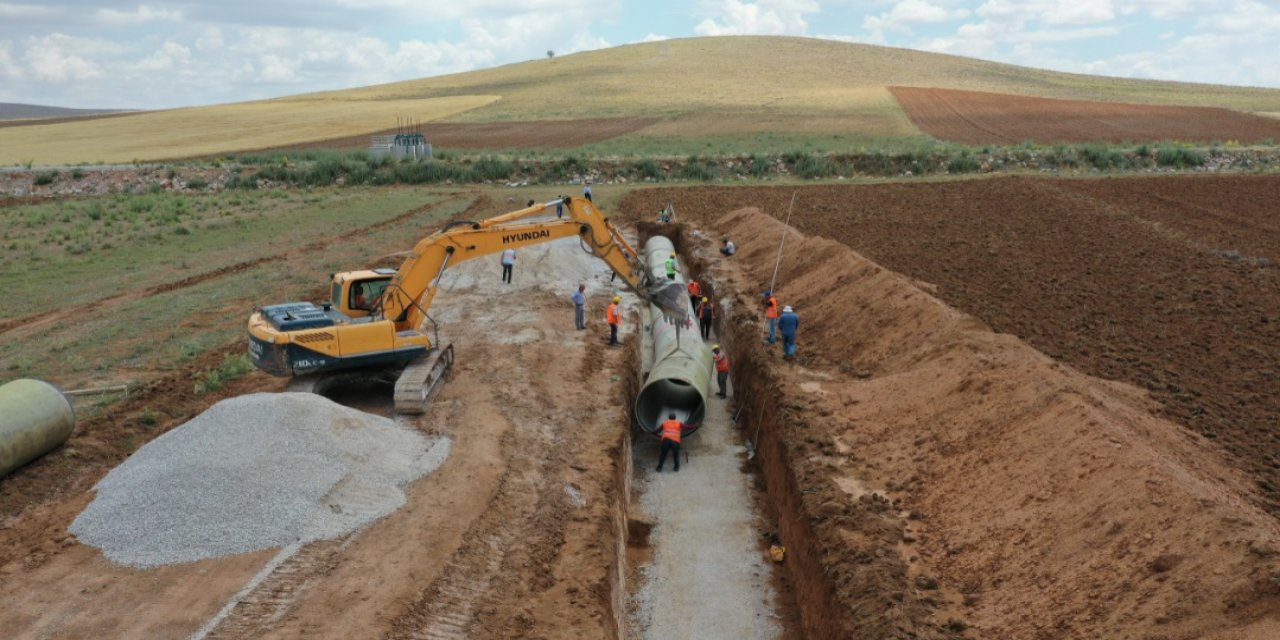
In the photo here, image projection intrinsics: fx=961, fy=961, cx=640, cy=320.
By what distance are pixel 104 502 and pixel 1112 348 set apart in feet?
56.0

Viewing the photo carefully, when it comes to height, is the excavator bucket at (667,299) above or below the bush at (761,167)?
below

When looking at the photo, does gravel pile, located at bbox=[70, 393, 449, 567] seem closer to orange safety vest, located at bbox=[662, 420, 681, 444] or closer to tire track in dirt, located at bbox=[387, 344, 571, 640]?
tire track in dirt, located at bbox=[387, 344, 571, 640]

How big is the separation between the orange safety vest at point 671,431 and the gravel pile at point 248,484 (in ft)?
14.3

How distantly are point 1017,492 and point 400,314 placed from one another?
37.8 feet

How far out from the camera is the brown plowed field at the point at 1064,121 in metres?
67.2

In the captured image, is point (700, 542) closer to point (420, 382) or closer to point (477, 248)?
point (420, 382)

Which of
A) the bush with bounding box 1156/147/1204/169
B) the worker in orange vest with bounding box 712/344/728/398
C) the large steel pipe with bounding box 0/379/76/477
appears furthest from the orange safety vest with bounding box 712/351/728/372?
the bush with bounding box 1156/147/1204/169

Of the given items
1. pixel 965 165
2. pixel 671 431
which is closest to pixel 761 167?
pixel 965 165

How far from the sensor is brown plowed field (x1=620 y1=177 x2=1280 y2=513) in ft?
51.8

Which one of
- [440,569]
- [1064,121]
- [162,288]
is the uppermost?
[1064,121]

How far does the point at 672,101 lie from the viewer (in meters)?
96.9

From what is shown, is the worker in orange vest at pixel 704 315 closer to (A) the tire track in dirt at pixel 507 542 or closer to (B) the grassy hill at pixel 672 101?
(A) the tire track in dirt at pixel 507 542

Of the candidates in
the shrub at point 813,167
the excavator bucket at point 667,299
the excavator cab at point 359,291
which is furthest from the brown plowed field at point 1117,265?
the excavator cab at point 359,291

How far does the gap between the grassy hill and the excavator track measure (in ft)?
152
